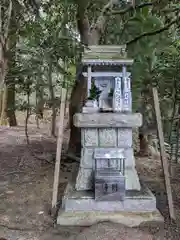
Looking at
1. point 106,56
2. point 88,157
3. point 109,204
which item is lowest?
point 109,204

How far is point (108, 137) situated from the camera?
3193 millimetres

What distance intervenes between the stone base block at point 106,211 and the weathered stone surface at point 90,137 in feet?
1.83

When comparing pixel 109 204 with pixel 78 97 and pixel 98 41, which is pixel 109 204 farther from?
pixel 98 41

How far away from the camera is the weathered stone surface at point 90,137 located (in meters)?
3.19

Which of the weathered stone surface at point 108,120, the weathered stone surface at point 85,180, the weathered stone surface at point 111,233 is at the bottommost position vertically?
the weathered stone surface at point 111,233

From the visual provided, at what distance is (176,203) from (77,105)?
2471 mm

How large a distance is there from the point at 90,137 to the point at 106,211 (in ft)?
2.69

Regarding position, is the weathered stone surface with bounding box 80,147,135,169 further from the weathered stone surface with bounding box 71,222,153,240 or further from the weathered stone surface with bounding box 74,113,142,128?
the weathered stone surface with bounding box 71,222,153,240

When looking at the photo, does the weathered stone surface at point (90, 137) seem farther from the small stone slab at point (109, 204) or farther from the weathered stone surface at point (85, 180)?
the small stone slab at point (109, 204)

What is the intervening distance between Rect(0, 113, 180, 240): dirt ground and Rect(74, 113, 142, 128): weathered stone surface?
3.43ft

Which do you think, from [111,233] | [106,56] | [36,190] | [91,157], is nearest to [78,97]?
[106,56]

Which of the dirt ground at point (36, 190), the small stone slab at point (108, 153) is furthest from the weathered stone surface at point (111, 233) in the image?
the small stone slab at point (108, 153)

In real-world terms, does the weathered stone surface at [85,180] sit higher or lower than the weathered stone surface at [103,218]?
higher

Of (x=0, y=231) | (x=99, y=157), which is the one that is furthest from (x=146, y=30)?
(x=0, y=231)
